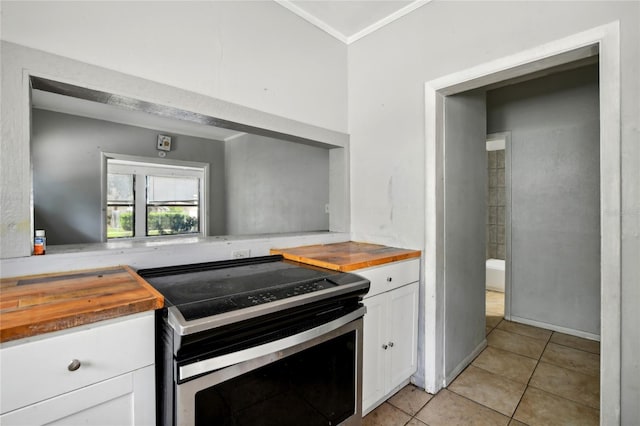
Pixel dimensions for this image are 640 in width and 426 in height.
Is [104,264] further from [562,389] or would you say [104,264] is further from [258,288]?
[562,389]

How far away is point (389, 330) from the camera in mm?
1812

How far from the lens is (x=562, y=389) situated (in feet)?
6.60

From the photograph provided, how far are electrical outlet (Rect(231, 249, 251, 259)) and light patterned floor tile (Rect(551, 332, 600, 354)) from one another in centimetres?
291

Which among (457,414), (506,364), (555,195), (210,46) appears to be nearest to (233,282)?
(210,46)

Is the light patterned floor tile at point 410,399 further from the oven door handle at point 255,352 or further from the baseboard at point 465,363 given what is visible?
the oven door handle at point 255,352

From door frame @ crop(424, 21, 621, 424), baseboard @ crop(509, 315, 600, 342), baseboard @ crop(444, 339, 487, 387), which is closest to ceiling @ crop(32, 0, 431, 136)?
door frame @ crop(424, 21, 621, 424)

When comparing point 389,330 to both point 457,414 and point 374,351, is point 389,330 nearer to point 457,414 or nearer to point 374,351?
point 374,351

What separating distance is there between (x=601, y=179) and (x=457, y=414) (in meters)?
1.48

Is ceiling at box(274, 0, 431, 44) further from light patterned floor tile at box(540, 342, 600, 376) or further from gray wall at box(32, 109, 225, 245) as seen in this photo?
gray wall at box(32, 109, 225, 245)

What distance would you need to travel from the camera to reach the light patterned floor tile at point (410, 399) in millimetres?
1823

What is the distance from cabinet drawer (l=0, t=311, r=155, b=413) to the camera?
77cm

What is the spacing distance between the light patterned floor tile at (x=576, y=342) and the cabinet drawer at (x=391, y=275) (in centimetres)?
185

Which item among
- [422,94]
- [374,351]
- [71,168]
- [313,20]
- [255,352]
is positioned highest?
[313,20]

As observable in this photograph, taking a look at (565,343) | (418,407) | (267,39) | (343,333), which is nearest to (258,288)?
(343,333)
